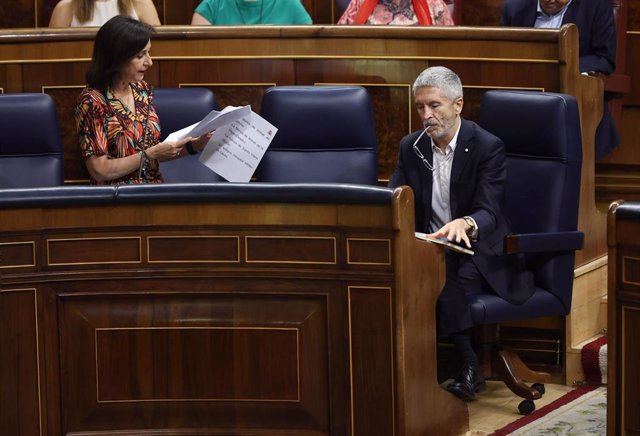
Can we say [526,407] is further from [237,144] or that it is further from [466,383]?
[237,144]

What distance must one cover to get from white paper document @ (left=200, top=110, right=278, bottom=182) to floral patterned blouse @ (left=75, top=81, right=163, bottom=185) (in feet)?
0.50

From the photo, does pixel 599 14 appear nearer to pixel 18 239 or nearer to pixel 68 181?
pixel 68 181

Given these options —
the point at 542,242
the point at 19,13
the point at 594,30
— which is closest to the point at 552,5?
the point at 594,30

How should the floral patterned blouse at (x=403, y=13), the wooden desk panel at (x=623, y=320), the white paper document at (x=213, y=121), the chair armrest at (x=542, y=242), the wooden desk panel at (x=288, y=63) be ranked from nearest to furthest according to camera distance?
the wooden desk panel at (x=623, y=320) → the chair armrest at (x=542, y=242) → the white paper document at (x=213, y=121) → the wooden desk panel at (x=288, y=63) → the floral patterned blouse at (x=403, y=13)

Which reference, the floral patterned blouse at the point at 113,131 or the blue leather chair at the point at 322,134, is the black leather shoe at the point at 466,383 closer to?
the blue leather chair at the point at 322,134

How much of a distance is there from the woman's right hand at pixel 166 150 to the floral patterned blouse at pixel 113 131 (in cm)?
4

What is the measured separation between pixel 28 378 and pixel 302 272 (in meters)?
0.48

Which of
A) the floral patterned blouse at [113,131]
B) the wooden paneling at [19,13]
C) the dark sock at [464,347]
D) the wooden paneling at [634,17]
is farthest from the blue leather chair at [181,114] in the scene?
the wooden paneling at [634,17]

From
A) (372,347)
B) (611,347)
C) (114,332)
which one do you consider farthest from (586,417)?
(114,332)

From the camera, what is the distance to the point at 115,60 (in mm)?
2592

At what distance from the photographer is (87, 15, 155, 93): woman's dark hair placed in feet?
8.46

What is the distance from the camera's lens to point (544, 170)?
96.6 inches

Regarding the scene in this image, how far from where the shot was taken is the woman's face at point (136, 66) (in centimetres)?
260

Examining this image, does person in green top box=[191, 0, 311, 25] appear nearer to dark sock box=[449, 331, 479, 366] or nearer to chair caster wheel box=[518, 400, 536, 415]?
dark sock box=[449, 331, 479, 366]
